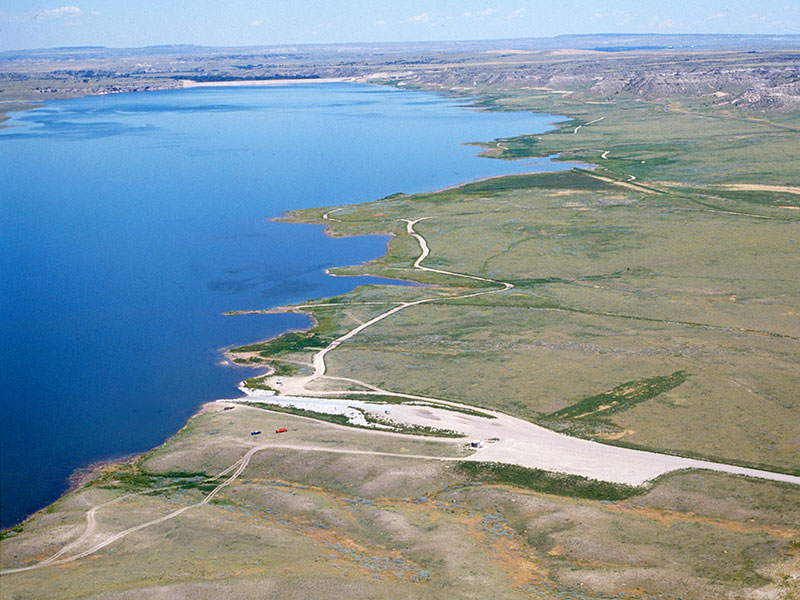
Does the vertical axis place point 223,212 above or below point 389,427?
above

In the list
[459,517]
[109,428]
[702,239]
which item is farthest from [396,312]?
[702,239]

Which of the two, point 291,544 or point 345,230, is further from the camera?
point 345,230

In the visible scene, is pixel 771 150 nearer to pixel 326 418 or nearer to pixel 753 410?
pixel 753 410

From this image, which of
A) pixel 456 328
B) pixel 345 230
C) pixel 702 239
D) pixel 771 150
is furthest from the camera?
pixel 771 150

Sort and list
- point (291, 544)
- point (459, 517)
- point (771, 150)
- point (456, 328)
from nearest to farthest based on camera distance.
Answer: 1. point (291, 544)
2. point (459, 517)
3. point (456, 328)
4. point (771, 150)

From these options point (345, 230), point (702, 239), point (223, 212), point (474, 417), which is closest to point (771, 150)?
point (702, 239)

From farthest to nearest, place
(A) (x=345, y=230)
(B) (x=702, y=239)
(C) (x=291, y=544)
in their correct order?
(A) (x=345, y=230) → (B) (x=702, y=239) → (C) (x=291, y=544)

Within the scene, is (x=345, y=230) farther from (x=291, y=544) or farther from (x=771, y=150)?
(x=771, y=150)

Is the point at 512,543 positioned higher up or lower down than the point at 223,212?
lower down

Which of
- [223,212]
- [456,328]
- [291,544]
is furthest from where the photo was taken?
[223,212]
